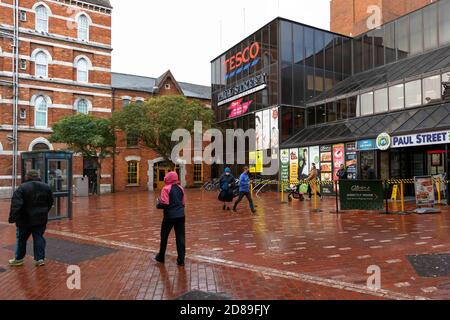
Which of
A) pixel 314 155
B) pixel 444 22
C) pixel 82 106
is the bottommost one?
pixel 314 155

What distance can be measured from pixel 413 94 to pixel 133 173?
79.2 ft

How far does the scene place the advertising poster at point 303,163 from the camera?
22812mm

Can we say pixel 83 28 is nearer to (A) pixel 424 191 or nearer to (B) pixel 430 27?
(B) pixel 430 27

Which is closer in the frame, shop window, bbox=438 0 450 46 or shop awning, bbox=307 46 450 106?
shop awning, bbox=307 46 450 106

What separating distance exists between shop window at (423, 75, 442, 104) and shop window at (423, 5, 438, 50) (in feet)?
20.6

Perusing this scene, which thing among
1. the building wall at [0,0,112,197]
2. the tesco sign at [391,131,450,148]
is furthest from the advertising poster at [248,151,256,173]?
the building wall at [0,0,112,197]

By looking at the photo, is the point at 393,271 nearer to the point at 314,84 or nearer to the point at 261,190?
the point at 261,190

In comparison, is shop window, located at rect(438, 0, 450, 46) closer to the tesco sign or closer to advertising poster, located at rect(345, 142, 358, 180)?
advertising poster, located at rect(345, 142, 358, 180)

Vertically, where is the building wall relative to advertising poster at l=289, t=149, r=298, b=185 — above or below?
above

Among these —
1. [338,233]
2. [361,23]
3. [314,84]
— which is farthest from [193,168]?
[338,233]

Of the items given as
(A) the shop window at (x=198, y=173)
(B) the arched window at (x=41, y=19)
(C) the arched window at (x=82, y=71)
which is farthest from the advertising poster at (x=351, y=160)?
(B) the arched window at (x=41, y=19)

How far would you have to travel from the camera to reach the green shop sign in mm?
12273

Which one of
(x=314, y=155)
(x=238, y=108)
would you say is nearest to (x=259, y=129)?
(x=238, y=108)

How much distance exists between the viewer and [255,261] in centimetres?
639
